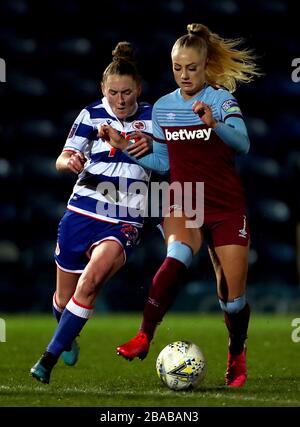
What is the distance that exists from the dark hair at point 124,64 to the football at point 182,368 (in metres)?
1.60

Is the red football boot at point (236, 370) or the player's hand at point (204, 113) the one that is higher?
the player's hand at point (204, 113)

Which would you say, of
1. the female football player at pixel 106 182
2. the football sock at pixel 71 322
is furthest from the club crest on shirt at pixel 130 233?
the football sock at pixel 71 322

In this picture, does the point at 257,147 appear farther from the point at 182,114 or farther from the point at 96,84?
the point at 182,114

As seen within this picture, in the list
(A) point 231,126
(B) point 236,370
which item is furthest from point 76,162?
(B) point 236,370

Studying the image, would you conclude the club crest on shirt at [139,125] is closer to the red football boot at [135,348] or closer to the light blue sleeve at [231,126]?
the light blue sleeve at [231,126]

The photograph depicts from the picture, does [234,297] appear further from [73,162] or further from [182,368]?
[73,162]

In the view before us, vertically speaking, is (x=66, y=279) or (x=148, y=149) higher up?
(x=148, y=149)

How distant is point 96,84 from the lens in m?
17.7

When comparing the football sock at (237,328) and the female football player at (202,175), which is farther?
the football sock at (237,328)

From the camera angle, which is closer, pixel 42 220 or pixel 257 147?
pixel 42 220

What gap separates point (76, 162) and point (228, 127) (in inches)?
34.0

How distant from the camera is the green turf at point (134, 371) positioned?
5.13m
